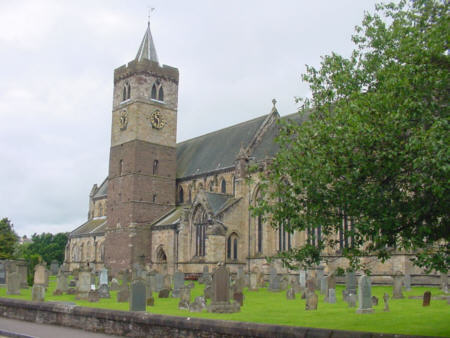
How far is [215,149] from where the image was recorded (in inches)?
2119

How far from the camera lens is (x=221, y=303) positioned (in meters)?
18.0

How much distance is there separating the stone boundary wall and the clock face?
118 feet

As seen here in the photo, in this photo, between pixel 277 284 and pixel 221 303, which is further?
pixel 277 284

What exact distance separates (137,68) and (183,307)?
120 ft

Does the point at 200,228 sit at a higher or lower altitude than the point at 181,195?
lower

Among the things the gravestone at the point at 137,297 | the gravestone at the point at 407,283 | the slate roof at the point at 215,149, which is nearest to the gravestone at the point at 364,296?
the gravestone at the point at 137,297

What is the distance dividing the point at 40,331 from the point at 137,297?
126 inches

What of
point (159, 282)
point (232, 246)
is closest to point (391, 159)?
point (159, 282)

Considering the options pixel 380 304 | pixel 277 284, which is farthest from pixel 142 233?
pixel 380 304

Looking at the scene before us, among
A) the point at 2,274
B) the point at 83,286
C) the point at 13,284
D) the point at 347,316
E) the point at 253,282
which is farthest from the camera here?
the point at 2,274

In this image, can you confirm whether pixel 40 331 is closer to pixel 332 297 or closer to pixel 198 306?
pixel 198 306

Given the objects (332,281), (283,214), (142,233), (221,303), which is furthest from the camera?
(142,233)

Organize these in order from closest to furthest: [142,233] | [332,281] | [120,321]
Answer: [120,321] → [332,281] → [142,233]

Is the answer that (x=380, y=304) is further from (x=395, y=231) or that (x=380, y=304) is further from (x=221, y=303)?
(x=395, y=231)
